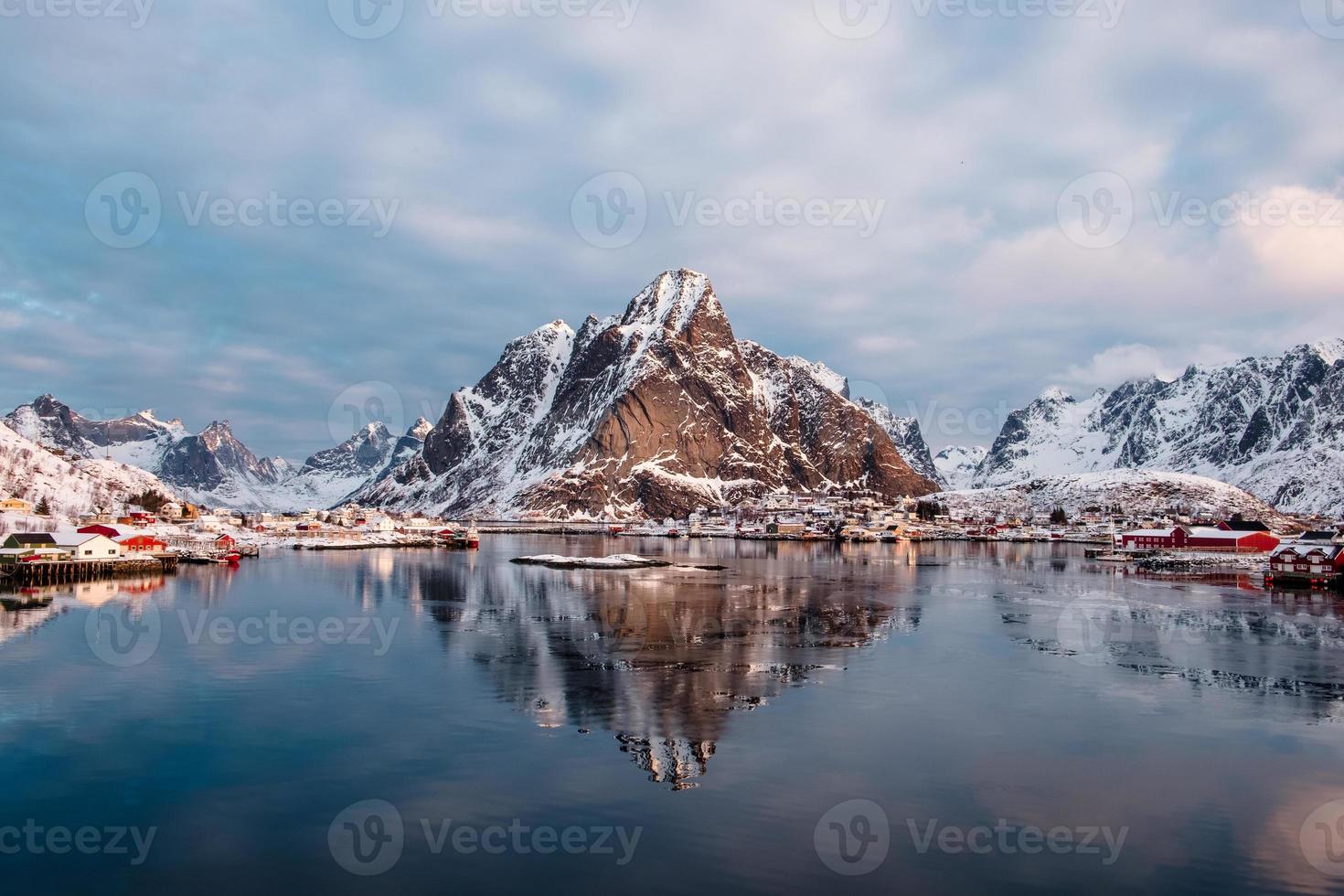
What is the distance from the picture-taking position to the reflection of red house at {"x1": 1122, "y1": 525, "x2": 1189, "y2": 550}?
4865 inches

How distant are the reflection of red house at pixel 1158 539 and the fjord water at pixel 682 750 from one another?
81.2 meters

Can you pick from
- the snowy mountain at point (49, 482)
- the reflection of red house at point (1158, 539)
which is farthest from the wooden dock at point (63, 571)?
the reflection of red house at point (1158, 539)

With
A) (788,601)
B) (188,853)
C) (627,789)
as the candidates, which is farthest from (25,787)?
(788,601)

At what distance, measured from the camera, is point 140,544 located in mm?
92812

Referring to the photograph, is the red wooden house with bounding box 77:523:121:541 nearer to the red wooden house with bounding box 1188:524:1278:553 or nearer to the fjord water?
the fjord water

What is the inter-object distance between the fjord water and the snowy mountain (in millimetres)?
137070

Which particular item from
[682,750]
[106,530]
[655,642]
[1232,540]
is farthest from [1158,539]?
[106,530]

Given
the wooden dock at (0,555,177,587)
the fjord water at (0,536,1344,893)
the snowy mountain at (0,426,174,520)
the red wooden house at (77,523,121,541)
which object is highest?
the snowy mountain at (0,426,174,520)

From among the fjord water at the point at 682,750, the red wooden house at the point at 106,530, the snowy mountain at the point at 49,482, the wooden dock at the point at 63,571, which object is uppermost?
the snowy mountain at the point at 49,482

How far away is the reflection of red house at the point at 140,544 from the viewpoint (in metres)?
90.8

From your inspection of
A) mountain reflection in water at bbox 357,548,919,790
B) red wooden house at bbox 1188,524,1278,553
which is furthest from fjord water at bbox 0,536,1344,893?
red wooden house at bbox 1188,524,1278,553

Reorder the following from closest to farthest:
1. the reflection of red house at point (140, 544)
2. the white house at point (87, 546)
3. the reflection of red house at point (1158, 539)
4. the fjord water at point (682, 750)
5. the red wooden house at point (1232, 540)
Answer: the fjord water at point (682, 750) < the white house at point (87, 546) < the reflection of red house at point (140, 544) < the red wooden house at point (1232, 540) < the reflection of red house at point (1158, 539)

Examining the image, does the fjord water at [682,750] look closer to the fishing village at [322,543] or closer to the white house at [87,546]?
the white house at [87,546]

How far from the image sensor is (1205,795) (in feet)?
70.7
